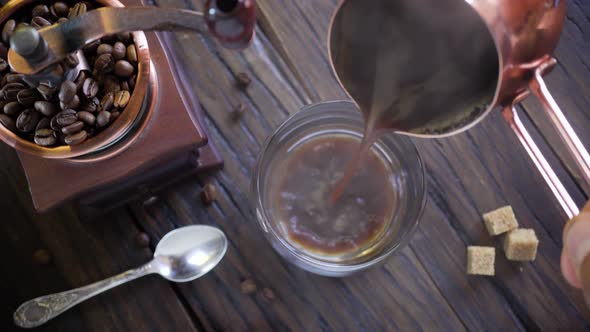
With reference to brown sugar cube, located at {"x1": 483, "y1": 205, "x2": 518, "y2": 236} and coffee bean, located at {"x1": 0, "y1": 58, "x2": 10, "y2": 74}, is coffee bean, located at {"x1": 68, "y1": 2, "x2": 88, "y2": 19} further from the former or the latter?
brown sugar cube, located at {"x1": 483, "y1": 205, "x2": 518, "y2": 236}

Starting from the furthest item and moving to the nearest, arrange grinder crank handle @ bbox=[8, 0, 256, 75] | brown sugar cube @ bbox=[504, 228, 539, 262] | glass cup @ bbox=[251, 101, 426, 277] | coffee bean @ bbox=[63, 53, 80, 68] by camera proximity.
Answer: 1. brown sugar cube @ bbox=[504, 228, 539, 262]
2. glass cup @ bbox=[251, 101, 426, 277]
3. coffee bean @ bbox=[63, 53, 80, 68]
4. grinder crank handle @ bbox=[8, 0, 256, 75]

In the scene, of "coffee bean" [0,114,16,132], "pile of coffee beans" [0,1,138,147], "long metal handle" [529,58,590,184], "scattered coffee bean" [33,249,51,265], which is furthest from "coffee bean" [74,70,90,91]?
"long metal handle" [529,58,590,184]

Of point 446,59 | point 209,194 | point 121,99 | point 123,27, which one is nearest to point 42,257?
point 209,194

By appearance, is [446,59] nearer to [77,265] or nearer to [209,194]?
[209,194]

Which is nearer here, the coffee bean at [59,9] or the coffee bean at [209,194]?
the coffee bean at [59,9]

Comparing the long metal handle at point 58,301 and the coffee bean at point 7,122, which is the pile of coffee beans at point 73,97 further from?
the long metal handle at point 58,301

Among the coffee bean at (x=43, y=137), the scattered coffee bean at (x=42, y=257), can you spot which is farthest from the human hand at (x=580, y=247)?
the scattered coffee bean at (x=42, y=257)
